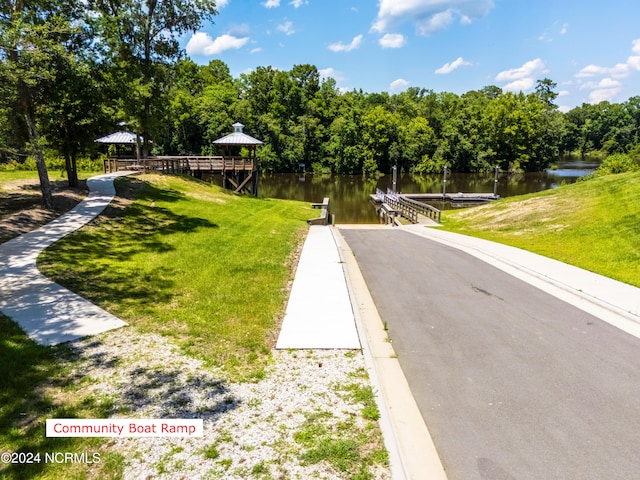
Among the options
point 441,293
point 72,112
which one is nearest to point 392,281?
point 441,293

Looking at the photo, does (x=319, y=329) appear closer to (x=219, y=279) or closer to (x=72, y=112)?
(x=219, y=279)

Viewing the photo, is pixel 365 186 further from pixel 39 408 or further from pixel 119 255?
pixel 39 408

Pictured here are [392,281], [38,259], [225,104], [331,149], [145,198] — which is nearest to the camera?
[38,259]

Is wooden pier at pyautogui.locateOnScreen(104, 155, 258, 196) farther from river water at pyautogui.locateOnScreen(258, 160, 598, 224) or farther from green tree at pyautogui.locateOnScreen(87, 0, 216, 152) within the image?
river water at pyautogui.locateOnScreen(258, 160, 598, 224)

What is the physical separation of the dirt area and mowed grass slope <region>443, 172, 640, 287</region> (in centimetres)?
1813

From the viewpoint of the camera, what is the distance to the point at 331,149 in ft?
250

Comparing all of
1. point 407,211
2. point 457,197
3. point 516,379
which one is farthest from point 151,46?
point 457,197

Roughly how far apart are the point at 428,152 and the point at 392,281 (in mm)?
76955

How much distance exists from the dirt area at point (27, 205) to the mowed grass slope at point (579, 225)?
18135mm

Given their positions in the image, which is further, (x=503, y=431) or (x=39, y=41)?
(x=39, y=41)

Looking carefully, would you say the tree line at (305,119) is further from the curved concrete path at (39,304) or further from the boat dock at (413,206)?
the boat dock at (413,206)

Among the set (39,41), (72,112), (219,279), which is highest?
(39,41)

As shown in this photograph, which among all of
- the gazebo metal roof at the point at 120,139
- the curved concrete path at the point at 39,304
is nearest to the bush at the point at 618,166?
the curved concrete path at the point at 39,304

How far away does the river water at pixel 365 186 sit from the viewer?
44.9 metres
